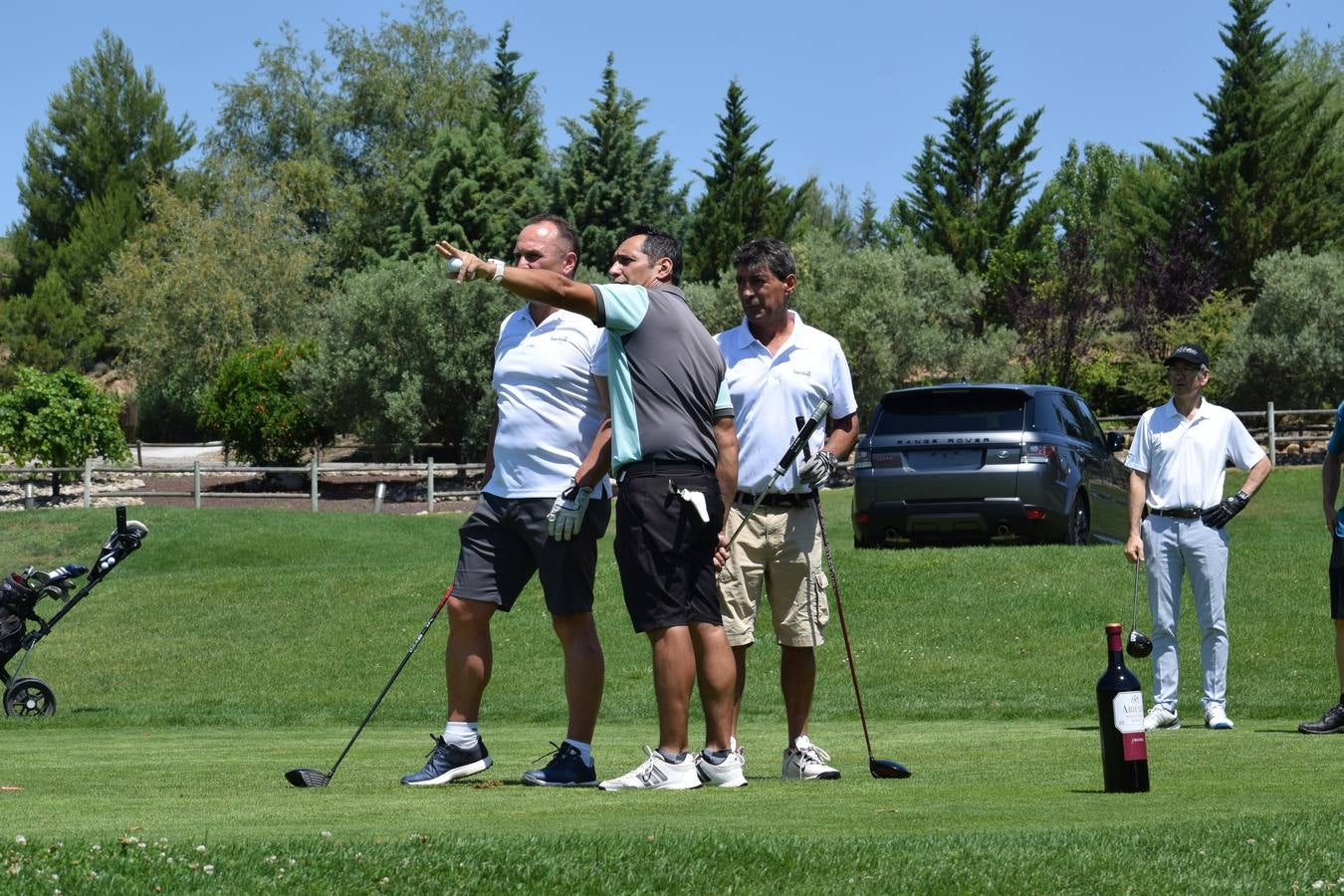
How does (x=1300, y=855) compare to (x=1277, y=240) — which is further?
(x=1277, y=240)

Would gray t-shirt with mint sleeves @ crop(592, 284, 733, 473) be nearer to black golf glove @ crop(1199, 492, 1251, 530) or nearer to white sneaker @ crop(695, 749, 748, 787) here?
white sneaker @ crop(695, 749, 748, 787)

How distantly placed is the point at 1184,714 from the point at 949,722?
1639mm

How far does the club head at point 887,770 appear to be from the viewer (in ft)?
23.4

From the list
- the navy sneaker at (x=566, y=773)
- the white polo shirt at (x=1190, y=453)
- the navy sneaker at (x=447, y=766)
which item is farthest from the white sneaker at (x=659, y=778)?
the white polo shirt at (x=1190, y=453)

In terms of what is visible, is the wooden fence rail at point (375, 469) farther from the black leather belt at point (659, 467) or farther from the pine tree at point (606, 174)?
the black leather belt at point (659, 467)

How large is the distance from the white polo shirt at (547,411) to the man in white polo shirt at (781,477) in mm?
734

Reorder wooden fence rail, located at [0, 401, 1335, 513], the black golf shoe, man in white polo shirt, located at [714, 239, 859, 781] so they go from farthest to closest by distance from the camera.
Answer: wooden fence rail, located at [0, 401, 1335, 513], the black golf shoe, man in white polo shirt, located at [714, 239, 859, 781]

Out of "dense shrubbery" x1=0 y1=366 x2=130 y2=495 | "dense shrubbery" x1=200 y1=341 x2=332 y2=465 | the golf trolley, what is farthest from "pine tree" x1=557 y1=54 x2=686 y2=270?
the golf trolley

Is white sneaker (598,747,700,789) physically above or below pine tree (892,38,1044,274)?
below

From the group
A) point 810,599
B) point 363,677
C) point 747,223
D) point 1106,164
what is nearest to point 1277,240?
point 747,223

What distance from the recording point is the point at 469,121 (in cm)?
6644

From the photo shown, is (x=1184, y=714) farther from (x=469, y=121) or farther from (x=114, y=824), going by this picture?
(x=469, y=121)

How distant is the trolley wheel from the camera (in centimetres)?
1303

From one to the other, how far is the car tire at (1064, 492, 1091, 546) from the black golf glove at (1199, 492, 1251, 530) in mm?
7488
